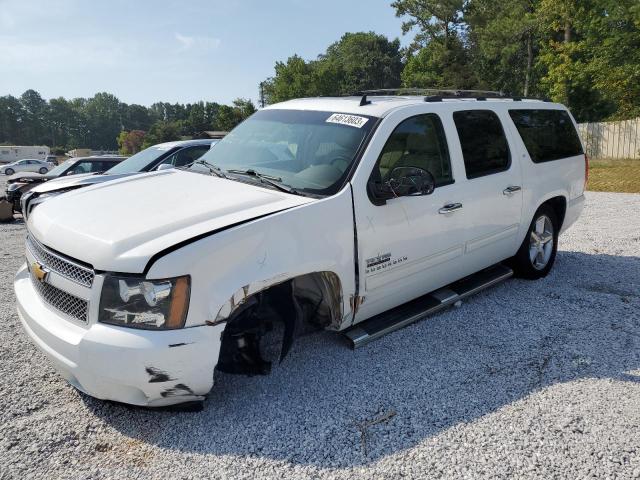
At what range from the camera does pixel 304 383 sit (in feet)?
11.0

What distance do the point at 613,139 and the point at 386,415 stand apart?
31.6 m

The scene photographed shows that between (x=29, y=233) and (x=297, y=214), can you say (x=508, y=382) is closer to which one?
(x=297, y=214)

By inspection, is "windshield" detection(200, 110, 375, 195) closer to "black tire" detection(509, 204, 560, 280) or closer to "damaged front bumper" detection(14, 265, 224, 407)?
"damaged front bumper" detection(14, 265, 224, 407)

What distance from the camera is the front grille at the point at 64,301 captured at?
2719 millimetres

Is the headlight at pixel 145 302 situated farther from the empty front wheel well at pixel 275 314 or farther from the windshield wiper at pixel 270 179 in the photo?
the windshield wiper at pixel 270 179

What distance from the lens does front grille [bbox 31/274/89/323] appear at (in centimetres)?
272

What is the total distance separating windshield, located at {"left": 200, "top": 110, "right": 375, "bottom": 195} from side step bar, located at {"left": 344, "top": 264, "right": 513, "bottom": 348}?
3.89ft

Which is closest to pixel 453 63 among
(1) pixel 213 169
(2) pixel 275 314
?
(1) pixel 213 169

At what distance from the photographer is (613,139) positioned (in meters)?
29.0

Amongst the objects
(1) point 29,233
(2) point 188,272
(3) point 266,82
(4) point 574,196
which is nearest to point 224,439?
(2) point 188,272

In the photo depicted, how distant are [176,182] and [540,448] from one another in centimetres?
291

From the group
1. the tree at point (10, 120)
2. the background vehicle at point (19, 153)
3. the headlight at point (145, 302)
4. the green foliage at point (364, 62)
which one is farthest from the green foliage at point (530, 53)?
the tree at point (10, 120)

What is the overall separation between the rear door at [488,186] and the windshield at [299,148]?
1100mm

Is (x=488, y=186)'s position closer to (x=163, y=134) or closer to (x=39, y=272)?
(x=39, y=272)
